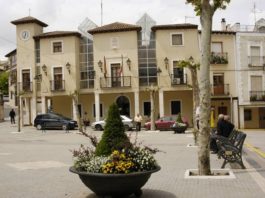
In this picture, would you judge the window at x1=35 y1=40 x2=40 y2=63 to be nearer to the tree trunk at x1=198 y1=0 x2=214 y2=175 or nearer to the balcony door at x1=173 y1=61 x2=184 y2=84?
the balcony door at x1=173 y1=61 x2=184 y2=84

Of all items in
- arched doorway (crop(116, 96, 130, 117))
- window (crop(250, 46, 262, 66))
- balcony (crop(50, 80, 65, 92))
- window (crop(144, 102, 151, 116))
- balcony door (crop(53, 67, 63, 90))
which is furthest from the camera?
arched doorway (crop(116, 96, 130, 117))

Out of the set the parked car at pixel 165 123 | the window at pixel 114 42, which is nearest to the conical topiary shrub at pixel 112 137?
the parked car at pixel 165 123

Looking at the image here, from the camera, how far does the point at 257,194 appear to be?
26.7ft

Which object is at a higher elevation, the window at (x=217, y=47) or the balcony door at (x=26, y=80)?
the window at (x=217, y=47)

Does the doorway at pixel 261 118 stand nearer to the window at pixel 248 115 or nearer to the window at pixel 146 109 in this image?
the window at pixel 248 115

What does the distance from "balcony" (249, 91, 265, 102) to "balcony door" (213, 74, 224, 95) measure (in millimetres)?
2856

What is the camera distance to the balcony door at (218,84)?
42.4 meters

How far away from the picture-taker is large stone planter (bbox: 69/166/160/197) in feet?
24.0

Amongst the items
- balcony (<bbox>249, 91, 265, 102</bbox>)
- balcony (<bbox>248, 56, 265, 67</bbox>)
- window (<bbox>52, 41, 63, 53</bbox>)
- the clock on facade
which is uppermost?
the clock on facade

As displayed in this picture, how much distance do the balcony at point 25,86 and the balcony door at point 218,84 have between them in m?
17.7

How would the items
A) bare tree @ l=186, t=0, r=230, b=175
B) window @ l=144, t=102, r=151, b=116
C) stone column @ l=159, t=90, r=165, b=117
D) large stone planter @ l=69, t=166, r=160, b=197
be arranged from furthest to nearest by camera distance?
1. window @ l=144, t=102, r=151, b=116
2. stone column @ l=159, t=90, r=165, b=117
3. bare tree @ l=186, t=0, r=230, b=175
4. large stone planter @ l=69, t=166, r=160, b=197

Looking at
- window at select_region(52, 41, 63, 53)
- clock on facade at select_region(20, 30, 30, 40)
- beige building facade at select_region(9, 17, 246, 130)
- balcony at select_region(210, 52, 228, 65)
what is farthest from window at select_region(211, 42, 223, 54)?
clock on facade at select_region(20, 30, 30, 40)

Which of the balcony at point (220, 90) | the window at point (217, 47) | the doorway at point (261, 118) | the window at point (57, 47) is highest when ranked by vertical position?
the window at point (57, 47)

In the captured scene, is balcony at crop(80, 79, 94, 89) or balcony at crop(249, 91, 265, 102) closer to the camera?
balcony at crop(249, 91, 265, 102)
